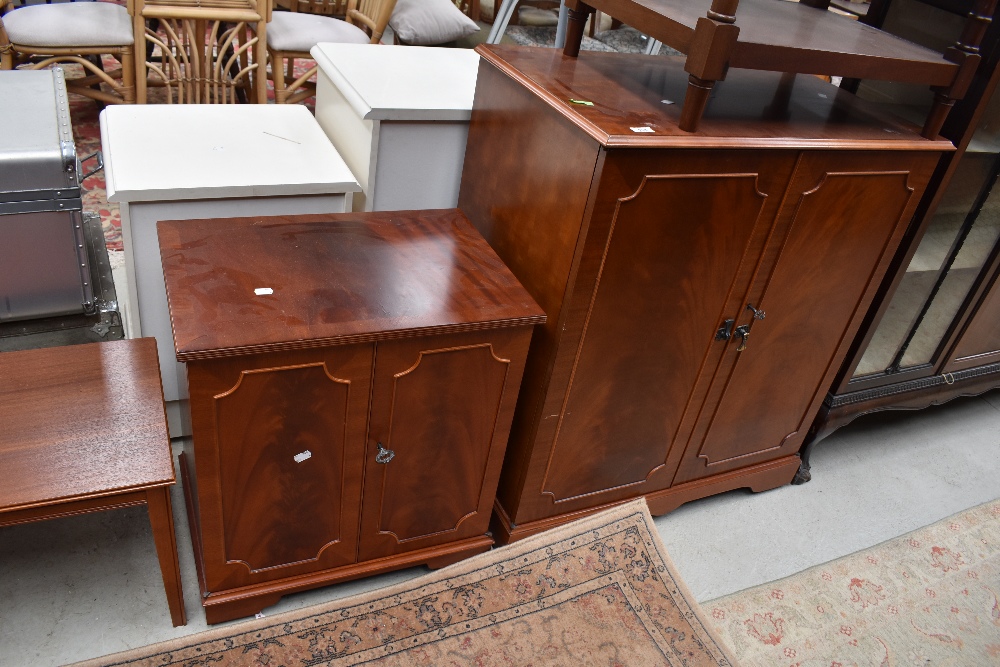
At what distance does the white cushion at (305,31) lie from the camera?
3537 mm

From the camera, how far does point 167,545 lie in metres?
1.62

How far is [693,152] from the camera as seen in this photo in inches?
59.4

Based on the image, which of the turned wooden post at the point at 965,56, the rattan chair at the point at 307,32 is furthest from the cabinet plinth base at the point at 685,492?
the rattan chair at the point at 307,32

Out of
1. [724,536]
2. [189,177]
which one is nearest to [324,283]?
[189,177]

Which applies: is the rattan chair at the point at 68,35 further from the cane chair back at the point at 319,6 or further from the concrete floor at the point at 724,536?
the concrete floor at the point at 724,536

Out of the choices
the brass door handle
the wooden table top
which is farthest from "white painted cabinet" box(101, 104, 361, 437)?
the brass door handle

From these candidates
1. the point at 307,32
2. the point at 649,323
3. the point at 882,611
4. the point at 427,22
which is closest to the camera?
the point at 649,323

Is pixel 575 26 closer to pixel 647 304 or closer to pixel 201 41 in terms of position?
pixel 647 304

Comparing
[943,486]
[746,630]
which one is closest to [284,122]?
[746,630]

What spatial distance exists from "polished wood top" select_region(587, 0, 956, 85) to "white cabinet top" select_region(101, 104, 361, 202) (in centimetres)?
80

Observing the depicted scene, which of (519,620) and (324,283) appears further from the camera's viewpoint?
(519,620)

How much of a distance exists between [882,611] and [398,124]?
177 cm

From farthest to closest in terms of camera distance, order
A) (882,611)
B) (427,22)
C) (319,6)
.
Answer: (427,22) < (319,6) < (882,611)

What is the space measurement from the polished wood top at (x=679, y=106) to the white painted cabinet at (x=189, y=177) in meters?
0.54
